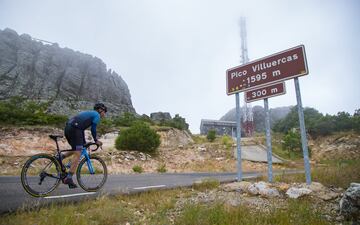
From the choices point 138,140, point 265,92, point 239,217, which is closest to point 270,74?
point 265,92

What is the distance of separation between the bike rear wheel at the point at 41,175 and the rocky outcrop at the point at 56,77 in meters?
49.6

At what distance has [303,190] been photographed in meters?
4.94

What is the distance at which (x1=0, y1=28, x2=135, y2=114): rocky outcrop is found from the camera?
58.9 m

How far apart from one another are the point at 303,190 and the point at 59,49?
323 ft

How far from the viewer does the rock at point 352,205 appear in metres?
3.39

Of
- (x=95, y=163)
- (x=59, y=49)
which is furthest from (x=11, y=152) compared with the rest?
(x=59, y=49)

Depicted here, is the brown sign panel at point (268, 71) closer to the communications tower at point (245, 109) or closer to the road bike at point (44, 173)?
the road bike at point (44, 173)

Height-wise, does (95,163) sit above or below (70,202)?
above

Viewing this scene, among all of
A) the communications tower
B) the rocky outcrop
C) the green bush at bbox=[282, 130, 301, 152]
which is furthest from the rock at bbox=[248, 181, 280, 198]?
the rocky outcrop

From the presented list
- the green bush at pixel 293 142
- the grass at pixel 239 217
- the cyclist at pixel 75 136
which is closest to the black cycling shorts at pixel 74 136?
the cyclist at pixel 75 136

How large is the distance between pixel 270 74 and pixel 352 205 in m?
4.21

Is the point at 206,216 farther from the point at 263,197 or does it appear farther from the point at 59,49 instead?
the point at 59,49

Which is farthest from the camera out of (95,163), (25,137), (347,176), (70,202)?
(25,137)

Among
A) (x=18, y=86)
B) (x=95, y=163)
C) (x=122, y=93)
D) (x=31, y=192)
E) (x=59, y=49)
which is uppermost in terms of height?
(x=59, y=49)
